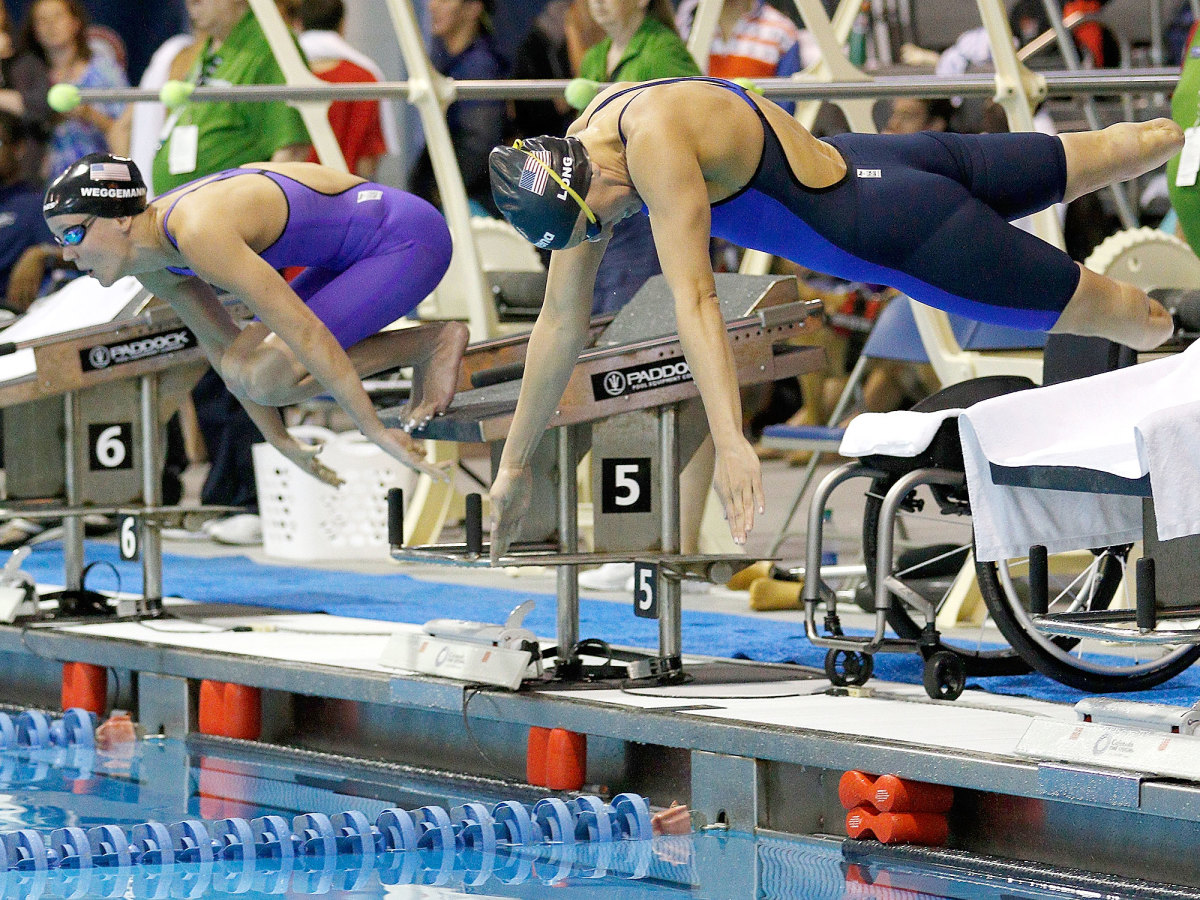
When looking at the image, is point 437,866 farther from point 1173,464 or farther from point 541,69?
point 541,69

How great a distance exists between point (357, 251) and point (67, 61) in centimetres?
533

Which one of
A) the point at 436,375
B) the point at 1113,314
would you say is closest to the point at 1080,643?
the point at 1113,314

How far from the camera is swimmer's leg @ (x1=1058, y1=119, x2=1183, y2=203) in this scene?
376 centimetres

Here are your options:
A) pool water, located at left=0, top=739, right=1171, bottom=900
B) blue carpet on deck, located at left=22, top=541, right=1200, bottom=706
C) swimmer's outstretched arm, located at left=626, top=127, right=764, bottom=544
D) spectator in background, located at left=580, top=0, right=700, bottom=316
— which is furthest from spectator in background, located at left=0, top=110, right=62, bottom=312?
swimmer's outstretched arm, located at left=626, top=127, right=764, bottom=544

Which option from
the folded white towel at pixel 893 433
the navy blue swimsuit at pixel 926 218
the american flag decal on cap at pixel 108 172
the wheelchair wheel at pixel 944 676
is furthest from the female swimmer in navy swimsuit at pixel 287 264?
the wheelchair wheel at pixel 944 676

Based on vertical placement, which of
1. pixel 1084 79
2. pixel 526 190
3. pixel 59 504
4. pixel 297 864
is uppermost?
pixel 1084 79

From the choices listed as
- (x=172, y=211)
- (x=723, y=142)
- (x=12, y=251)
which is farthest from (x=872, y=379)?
(x=723, y=142)

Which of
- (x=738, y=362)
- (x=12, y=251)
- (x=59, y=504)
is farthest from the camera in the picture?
(x=12, y=251)

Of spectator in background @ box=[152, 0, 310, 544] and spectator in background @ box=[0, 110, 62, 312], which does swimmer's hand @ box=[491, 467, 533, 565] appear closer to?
spectator in background @ box=[152, 0, 310, 544]

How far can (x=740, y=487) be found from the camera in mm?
3133

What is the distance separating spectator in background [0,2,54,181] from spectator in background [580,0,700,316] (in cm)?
436

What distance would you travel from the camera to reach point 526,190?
3.47m

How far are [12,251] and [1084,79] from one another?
5760 mm

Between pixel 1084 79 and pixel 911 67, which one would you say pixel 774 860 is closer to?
pixel 1084 79
